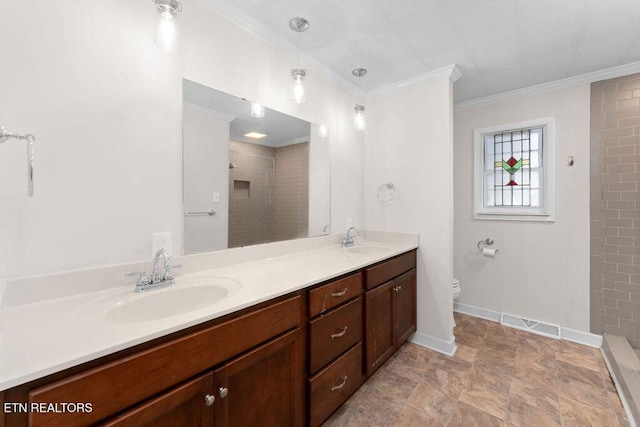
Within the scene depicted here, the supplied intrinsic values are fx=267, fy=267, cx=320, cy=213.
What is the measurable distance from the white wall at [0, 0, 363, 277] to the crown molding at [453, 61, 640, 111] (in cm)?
260

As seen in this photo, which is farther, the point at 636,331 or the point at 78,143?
the point at 636,331

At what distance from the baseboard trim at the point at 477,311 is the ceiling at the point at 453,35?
2.30 metres

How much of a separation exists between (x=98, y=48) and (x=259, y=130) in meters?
0.86

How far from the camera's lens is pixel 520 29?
174cm

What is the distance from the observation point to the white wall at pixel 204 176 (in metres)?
1.41

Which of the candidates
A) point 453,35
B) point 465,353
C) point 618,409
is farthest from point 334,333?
point 453,35

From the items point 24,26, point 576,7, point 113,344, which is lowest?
point 113,344

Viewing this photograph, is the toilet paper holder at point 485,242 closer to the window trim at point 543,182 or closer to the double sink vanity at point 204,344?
the window trim at point 543,182

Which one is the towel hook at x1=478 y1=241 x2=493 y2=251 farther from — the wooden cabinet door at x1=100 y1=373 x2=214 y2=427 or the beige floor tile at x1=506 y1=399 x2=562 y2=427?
the wooden cabinet door at x1=100 y1=373 x2=214 y2=427

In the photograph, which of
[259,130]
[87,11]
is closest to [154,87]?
[87,11]

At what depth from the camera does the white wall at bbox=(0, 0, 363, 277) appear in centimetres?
96

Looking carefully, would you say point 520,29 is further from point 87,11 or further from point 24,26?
point 24,26

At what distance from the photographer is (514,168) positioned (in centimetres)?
275

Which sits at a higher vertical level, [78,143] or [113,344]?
[78,143]
